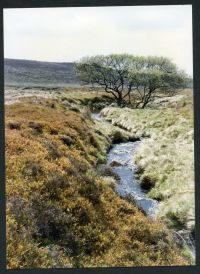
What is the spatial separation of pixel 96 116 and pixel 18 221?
1.78m

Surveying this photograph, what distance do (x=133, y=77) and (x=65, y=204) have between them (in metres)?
1.91

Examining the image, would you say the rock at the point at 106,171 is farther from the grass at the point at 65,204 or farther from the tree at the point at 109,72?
the tree at the point at 109,72

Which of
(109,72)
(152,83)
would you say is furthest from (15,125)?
(152,83)

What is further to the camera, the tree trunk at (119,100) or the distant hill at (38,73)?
the tree trunk at (119,100)

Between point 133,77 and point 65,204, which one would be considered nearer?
point 65,204

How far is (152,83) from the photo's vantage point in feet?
28.8

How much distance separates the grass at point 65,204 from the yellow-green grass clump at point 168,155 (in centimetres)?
31

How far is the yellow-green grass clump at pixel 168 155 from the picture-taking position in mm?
8414

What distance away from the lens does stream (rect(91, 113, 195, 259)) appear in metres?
8.38

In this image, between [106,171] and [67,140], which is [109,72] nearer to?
[67,140]

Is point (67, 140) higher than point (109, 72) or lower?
lower

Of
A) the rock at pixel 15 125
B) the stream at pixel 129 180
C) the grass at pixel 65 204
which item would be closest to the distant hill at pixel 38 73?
the grass at pixel 65 204

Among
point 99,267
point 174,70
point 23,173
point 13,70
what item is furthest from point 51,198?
point 174,70

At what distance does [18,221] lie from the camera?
318 inches
